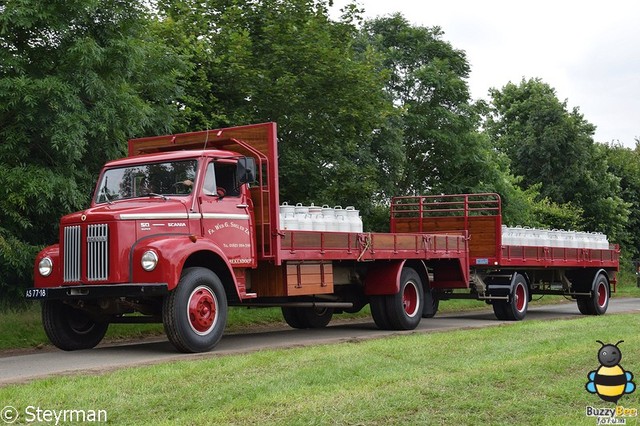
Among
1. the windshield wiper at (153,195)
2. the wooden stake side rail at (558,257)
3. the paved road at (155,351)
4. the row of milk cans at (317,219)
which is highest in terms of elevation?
the windshield wiper at (153,195)

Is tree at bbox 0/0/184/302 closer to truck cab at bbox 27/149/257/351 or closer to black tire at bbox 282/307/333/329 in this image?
truck cab at bbox 27/149/257/351

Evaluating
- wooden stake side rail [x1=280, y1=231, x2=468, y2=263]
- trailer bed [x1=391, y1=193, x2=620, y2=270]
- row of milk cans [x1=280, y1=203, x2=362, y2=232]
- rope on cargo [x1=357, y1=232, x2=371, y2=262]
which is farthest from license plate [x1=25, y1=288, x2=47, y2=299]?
trailer bed [x1=391, y1=193, x2=620, y2=270]

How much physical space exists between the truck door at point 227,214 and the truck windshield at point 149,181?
0.91 feet

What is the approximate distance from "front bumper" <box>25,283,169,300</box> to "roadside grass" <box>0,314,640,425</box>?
3.65 feet

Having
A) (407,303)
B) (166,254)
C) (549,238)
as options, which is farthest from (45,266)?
(549,238)

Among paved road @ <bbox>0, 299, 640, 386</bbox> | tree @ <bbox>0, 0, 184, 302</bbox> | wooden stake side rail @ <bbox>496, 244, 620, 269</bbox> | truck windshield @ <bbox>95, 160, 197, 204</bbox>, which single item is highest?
tree @ <bbox>0, 0, 184, 302</bbox>

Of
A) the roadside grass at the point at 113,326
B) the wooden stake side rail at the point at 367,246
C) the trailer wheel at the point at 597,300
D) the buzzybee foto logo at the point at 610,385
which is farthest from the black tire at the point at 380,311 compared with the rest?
the buzzybee foto logo at the point at 610,385

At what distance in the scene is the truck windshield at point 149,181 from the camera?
512 inches

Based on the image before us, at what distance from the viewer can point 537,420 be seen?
266 inches

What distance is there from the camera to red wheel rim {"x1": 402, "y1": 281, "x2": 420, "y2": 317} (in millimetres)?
17000

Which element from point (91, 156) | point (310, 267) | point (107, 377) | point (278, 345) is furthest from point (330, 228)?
point (107, 377)

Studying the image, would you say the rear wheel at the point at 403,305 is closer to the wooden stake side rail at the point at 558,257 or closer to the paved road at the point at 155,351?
the paved road at the point at 155,351

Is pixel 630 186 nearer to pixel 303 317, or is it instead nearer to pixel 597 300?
pixel 597 300

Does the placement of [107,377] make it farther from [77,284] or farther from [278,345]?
[278,345]
